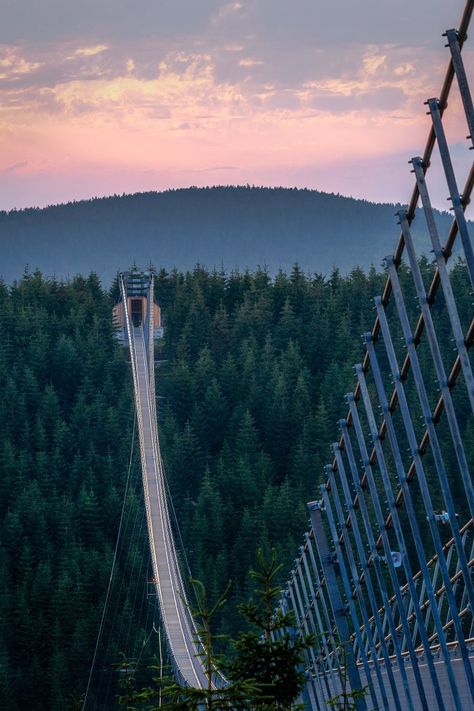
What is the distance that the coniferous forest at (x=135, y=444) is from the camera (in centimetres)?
7550

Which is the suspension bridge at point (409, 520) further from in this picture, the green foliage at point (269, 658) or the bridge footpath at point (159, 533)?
the bridge footpath at point (159, 533)

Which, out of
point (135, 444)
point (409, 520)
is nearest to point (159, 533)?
point (135, 444)

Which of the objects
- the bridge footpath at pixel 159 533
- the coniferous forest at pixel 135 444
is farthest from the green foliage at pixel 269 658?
the coniferous forest at pixel 135 444

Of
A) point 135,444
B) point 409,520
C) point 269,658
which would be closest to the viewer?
point 269,658

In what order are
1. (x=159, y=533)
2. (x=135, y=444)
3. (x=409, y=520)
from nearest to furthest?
(x=409, y=520), (x=159, y=533), (x=135, y=444)

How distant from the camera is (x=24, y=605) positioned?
77.4 metres

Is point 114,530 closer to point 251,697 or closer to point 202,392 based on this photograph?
point 202,392

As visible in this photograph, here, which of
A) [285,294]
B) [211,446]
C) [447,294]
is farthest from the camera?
[285,294]

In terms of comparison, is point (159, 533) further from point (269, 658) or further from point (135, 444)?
point (269, 658)

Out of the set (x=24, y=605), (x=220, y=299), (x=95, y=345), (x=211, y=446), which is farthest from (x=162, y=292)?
(x=24, y=605)

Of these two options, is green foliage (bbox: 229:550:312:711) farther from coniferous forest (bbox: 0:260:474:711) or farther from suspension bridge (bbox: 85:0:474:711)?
coniferous forest (bbox: 0:260:474:711)

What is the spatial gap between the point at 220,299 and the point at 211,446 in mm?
27058

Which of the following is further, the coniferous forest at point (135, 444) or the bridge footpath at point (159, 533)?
the coniferous forest at point (135, 444)

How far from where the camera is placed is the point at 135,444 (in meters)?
97.0
